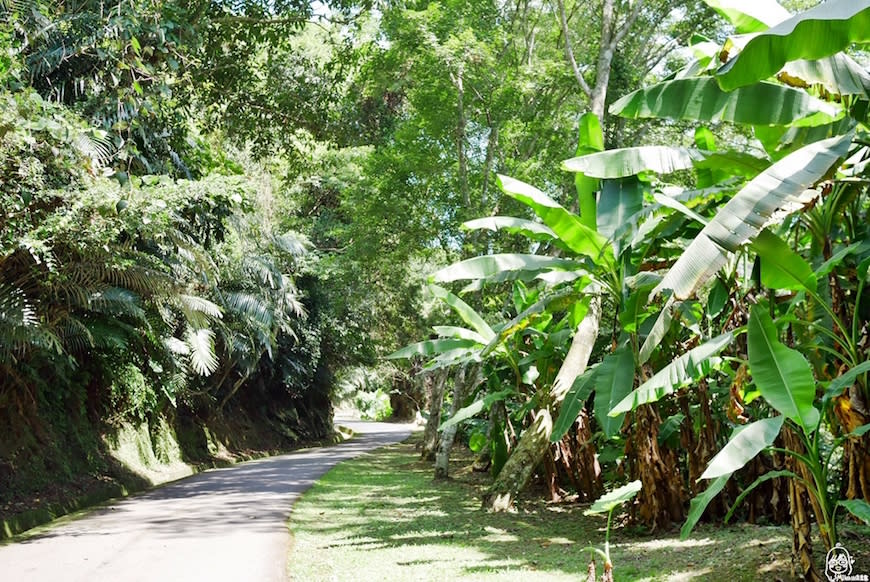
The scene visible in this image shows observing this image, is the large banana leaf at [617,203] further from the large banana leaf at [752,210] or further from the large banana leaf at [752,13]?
the large banana leaf at [752,210]

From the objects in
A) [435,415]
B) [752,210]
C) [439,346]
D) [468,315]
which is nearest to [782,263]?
[752,210]

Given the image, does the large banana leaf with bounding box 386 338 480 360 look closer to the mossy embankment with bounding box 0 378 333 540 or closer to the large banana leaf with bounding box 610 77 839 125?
the large banana leaf with bounding box 610 77 839 125

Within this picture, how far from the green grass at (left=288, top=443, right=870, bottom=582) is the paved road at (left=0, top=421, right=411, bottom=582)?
1.30 ft

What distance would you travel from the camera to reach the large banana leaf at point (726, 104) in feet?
16.3

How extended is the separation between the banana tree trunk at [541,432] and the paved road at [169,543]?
10.2ft

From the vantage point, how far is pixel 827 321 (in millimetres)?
5582

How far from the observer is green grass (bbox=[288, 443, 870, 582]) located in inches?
234

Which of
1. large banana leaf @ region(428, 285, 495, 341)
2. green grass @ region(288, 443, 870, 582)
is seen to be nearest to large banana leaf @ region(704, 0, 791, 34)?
green grass @ region(288, 443, 870, 582)

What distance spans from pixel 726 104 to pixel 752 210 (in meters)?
1.35

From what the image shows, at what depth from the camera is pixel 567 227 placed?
6.92 meters

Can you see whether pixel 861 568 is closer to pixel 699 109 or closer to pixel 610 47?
pixel 699 109

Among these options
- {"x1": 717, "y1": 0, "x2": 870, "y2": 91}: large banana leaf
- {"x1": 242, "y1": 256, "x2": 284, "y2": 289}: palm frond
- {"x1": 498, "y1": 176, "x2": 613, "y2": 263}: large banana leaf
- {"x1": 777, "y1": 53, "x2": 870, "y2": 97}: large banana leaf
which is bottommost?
{"x1": 498, "y1": 176, "x2": 613, "y2": 263}: large banana leaf

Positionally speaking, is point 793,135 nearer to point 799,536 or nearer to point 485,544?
point 799,536

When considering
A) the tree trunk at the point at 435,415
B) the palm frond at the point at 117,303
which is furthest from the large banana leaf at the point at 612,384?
the tree trunk at the point at 435,415
